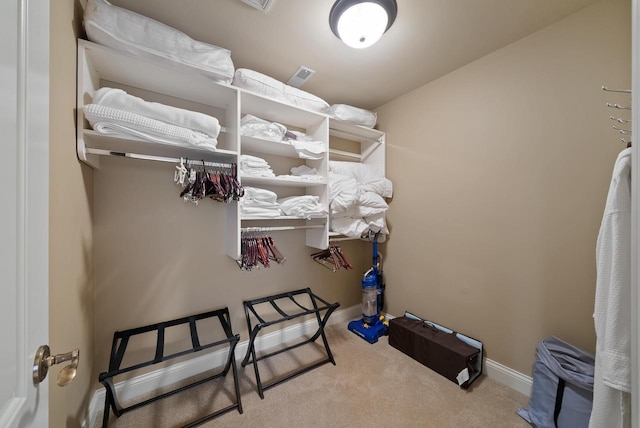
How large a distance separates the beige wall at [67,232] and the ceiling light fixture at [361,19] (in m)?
1.31

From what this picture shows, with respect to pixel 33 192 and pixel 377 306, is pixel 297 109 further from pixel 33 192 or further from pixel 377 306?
pixel 377 306

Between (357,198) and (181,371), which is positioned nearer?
(181,371)

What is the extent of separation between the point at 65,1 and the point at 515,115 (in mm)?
2659

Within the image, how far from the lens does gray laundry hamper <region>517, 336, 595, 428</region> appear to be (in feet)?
3.99

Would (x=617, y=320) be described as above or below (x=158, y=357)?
above

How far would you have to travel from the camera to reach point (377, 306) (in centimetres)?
248

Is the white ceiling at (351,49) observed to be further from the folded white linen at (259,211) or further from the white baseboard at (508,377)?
the white baseboard at (508,377)

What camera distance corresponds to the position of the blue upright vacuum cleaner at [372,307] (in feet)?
7.66

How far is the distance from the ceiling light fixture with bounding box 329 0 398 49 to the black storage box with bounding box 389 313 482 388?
7.36 ft

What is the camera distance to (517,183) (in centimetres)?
166

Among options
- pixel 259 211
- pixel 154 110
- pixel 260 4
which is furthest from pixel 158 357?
pixel 260 4

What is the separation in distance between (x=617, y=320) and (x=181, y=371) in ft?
8.14

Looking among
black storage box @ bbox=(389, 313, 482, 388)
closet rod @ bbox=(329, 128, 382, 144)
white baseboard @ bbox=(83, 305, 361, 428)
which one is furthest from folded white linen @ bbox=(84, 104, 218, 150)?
black storage box @ bbox=(389, 313, 482, 388)

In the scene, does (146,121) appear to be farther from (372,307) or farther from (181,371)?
(372,307)
